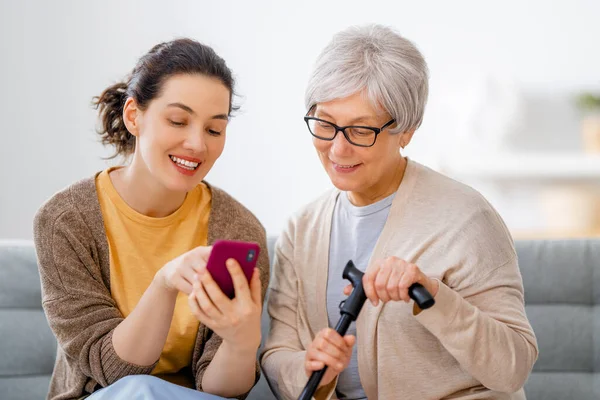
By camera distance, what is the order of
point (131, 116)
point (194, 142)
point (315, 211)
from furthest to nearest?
point (315, 211), point (131, 116), point (194, 142)

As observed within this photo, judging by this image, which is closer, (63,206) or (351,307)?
(351,307)

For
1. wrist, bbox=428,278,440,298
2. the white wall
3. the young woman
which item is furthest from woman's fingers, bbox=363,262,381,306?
the white wall

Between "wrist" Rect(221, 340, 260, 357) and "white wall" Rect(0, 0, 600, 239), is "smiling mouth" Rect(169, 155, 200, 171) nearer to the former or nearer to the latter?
"wrist" Rect(221, 340, 260, 357)

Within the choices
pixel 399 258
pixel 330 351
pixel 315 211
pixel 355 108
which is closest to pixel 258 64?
pixel 315 211

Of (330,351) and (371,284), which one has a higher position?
(371,284)

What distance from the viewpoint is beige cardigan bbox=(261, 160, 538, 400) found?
160cm

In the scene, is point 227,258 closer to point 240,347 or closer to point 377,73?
point 240,347

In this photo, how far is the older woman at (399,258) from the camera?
1620 millimetres

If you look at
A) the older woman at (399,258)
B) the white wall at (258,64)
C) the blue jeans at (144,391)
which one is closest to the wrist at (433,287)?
the older woman at (399,258)

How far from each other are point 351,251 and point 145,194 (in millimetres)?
479

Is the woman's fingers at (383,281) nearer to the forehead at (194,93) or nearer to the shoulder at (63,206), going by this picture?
the forehead at (194,93)

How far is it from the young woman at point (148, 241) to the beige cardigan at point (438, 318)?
0.41ft

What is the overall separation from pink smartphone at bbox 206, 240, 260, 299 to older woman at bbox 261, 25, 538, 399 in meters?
0.27

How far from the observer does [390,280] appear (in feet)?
4.81
